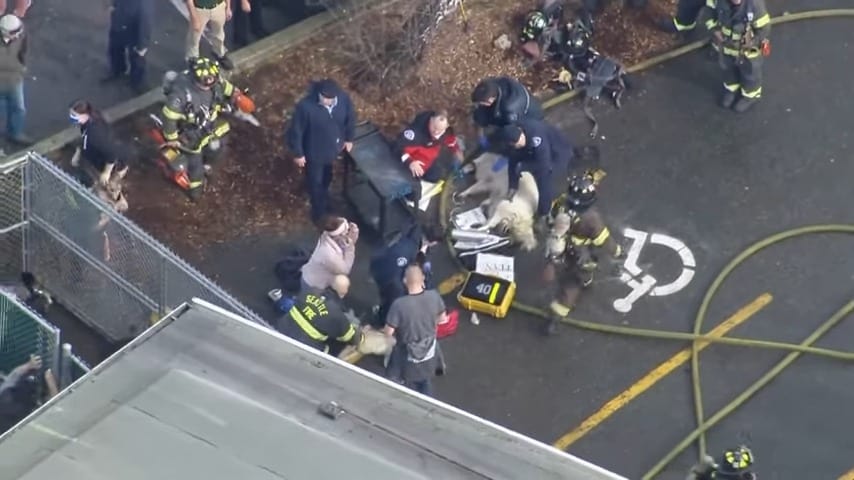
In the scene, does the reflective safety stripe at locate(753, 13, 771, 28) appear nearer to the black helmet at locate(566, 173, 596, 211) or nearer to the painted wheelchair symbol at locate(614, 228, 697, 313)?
the painted wheelchair symbol at locate(614, 228, 697, 313)

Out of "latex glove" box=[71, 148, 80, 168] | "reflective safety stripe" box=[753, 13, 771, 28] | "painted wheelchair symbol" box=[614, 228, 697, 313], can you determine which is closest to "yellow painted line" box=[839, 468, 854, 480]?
"painted wheelchair symbol" box=[614, 228, 697, 313]

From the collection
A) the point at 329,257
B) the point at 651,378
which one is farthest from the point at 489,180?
the point at 329,257

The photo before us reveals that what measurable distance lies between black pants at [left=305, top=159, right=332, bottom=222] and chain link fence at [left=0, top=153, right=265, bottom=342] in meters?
2.08

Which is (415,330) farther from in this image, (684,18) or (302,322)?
(684,18)

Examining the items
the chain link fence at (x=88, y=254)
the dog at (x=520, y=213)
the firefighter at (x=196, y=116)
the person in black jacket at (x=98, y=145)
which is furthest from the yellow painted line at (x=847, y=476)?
the person in black jacket at (x=98, y=145)

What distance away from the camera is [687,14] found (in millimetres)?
16500

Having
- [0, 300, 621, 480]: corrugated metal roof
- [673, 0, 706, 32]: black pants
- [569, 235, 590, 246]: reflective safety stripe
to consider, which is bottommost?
[569, 235, 590, 246]: reflective safety stripe

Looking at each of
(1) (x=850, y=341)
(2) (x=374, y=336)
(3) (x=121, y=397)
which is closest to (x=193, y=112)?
(2) (x=374, y=336)

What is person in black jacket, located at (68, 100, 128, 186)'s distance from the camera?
13.3 metres

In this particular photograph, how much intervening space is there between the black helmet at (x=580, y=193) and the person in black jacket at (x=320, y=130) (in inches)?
78.5

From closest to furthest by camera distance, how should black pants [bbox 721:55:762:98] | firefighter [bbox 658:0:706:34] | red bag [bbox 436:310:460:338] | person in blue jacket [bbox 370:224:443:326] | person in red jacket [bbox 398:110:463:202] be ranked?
person in blue jacket [bbox 370:224:443:326], red bag [bbox 436:310:460:338], person in red jacket [bbox 398:110:463:202], black pants [bbox 721:55:762:98], firefighter [bbox 658:0:706:34]

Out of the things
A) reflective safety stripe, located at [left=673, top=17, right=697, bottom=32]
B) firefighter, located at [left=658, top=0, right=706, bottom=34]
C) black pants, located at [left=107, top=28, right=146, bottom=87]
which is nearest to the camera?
black pants, located at [left=107, top=28, right=146, bottom=87]

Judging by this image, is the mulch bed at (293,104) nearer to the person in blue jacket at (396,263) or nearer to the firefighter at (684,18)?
the firefighter at (684,18)

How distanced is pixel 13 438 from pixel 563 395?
558 centimetres
